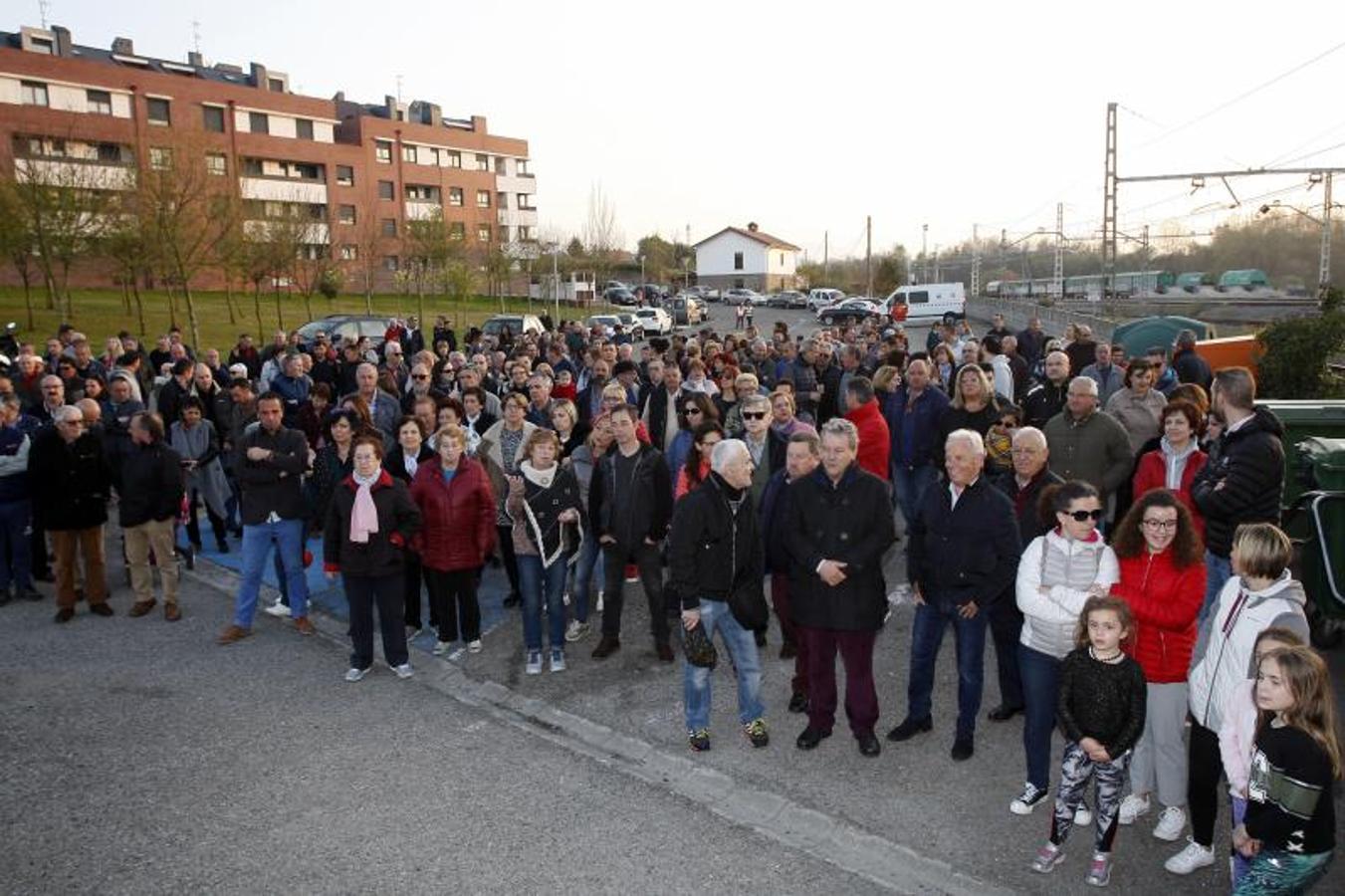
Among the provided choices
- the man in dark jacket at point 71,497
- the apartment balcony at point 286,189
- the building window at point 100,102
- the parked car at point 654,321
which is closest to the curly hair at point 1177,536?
the man in dark jacket at point 71,497

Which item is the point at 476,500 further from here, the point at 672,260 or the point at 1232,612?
the point at 672,260

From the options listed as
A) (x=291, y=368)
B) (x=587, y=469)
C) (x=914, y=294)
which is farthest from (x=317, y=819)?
(x=914, y=294)

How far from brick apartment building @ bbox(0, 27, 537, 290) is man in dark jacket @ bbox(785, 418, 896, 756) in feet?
95.1

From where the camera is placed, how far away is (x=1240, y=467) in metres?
5.34

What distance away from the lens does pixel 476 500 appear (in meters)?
6.82

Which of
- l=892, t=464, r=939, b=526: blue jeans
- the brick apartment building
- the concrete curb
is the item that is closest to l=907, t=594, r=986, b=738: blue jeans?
the concrete curb

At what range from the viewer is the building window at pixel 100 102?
155 ft

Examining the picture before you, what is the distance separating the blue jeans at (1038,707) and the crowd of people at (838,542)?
0.01 m

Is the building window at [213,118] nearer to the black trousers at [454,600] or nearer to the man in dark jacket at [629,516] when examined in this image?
the black trousers at [454,600]

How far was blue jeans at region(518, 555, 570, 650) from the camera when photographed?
21.9 feet

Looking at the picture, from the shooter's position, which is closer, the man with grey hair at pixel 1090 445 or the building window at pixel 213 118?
the man with grey hair at pixel 1090 445

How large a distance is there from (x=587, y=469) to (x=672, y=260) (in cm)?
8402

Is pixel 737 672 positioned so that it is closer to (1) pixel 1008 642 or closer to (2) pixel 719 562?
(2) pixel 719 562

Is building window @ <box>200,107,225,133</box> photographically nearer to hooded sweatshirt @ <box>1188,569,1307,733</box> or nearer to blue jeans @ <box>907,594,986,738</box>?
blue jeans @ <box>907,594,986,738</box>
